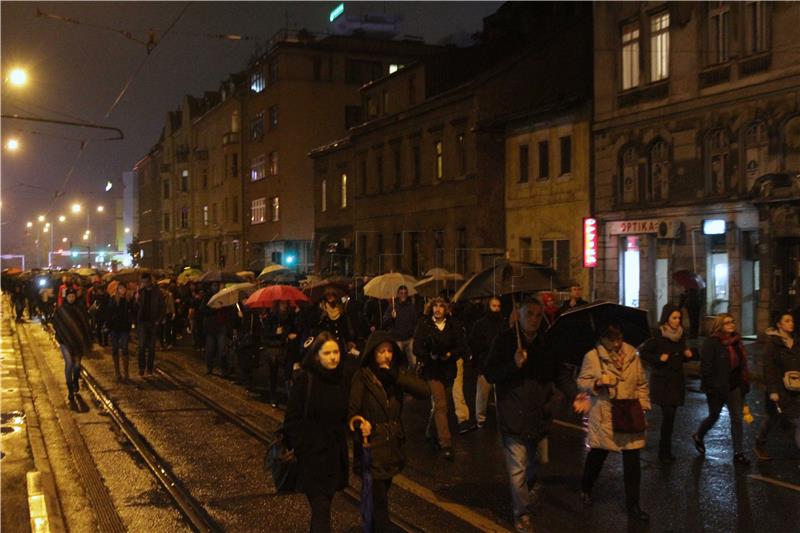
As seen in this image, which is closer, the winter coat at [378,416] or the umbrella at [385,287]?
the winter coat at [378,416]

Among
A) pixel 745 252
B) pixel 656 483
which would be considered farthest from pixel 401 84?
pixel 656 483

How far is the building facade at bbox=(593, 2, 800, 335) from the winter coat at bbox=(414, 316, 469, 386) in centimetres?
1495

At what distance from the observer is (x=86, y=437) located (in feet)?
40.3

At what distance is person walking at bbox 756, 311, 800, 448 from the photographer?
984 centimetres

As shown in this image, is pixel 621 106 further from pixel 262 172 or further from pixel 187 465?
pixel 262 172

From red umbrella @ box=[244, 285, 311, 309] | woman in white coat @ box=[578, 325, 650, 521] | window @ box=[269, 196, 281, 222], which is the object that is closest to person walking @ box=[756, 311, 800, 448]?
woman in white coat @ box=[578, 325, 650, 521]

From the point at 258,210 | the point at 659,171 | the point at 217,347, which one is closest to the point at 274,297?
the point at 217,347

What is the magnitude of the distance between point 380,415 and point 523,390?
1.48 metres

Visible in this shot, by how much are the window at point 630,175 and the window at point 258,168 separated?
3358 centimetres

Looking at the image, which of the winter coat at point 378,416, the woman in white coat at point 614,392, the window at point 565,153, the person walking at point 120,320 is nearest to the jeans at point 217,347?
the person walking at point 120,320

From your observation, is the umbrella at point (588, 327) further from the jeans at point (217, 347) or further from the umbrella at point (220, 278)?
the umbrella at point (220, 278)

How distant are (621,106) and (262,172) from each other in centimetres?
3413

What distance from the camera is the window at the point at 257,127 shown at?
58.7 m

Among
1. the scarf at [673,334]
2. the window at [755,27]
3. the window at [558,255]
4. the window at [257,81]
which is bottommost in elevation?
the scarf at [673,334]
